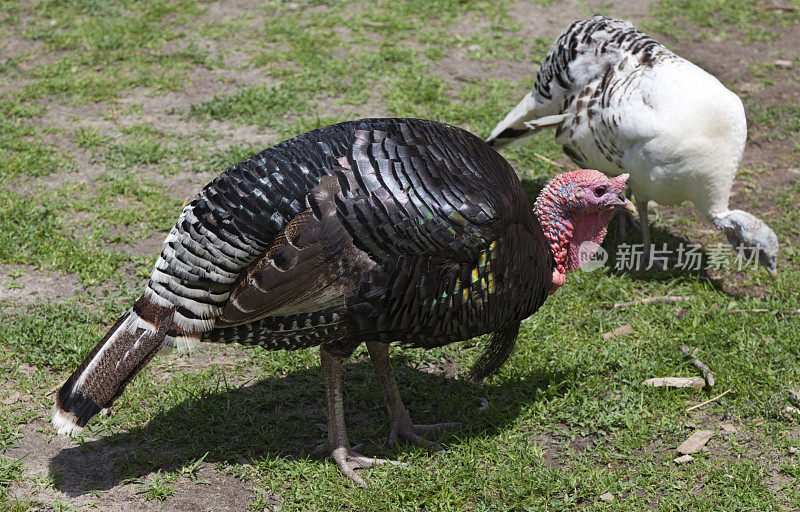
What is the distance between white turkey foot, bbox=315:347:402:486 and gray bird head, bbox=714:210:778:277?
2.58 metres

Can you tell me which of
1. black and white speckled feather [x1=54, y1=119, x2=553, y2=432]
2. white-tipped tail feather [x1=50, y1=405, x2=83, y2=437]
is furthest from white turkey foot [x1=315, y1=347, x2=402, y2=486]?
white-tipped tail feather [x1=50, y1=405, x2=83, y2=437]

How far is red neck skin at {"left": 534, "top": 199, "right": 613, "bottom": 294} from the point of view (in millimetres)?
3764

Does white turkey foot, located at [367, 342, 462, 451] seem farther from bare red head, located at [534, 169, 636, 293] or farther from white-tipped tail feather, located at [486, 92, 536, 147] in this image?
white-tipped tail feather, located at [486, 92, 536, 147]

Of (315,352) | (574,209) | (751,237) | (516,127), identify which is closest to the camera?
(574,209)

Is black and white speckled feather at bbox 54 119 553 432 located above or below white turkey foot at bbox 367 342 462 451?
above

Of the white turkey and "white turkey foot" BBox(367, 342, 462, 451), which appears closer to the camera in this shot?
"white turkey foot" BBox(367, 342, 462, 451)

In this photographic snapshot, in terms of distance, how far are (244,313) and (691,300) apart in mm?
2766

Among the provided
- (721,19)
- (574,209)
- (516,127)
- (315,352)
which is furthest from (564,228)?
(721,19)

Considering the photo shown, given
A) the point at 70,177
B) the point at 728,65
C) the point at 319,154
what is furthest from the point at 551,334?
the point at 728,65

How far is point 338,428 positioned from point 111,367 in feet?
3.23

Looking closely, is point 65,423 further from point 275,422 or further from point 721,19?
point 721,19

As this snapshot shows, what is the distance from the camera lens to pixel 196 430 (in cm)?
379

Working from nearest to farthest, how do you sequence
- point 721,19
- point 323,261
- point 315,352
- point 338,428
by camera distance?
point 323,261 < point 338,428 < point 315,352 < point 721,19

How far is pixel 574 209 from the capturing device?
3744 millimetres
